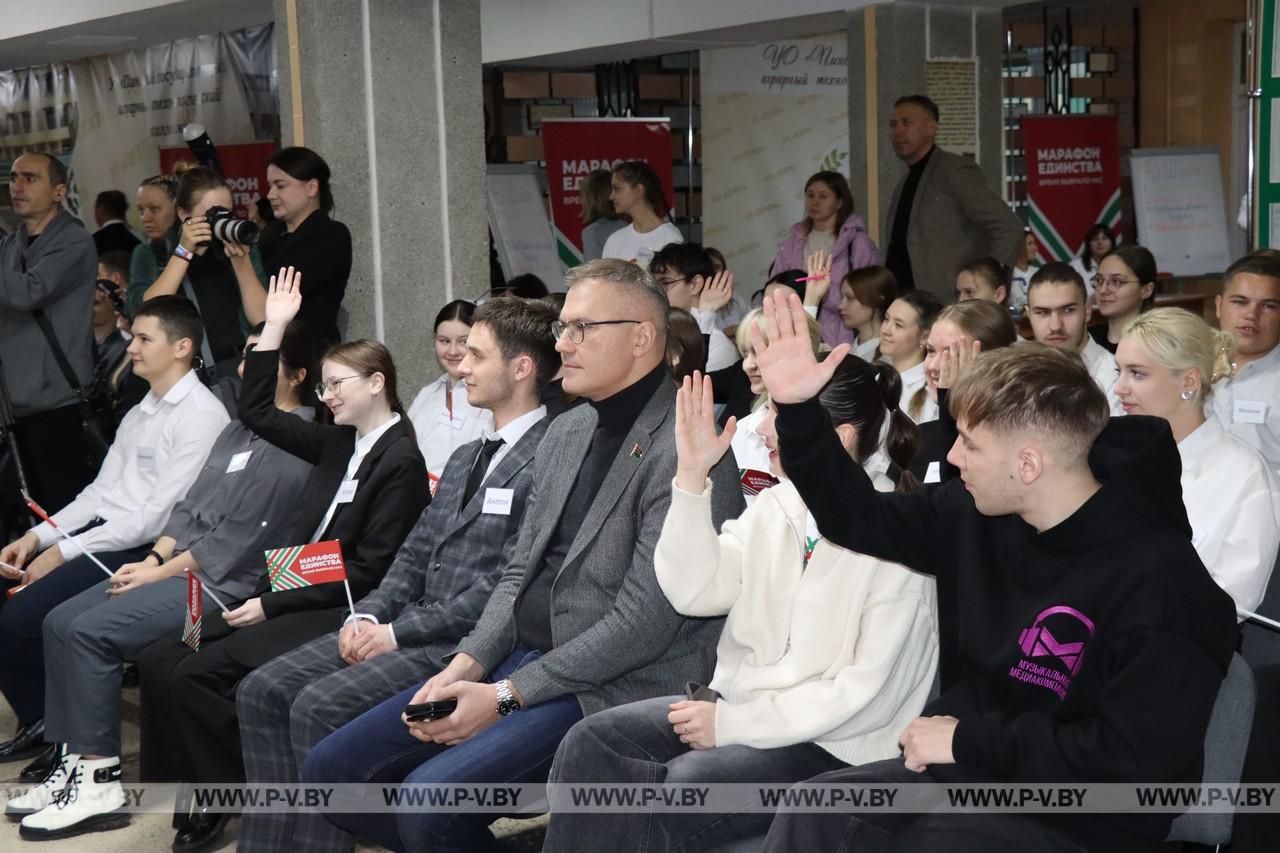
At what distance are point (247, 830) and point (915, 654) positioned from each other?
63.4 inches

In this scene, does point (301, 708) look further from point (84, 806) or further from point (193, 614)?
point (84, 806)

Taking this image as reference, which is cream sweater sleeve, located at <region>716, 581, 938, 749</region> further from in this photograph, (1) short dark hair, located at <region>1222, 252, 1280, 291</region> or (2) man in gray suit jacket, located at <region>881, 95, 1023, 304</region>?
(2) man in gray suit jacket, located at <region>881, 95, 1023, 304</region>

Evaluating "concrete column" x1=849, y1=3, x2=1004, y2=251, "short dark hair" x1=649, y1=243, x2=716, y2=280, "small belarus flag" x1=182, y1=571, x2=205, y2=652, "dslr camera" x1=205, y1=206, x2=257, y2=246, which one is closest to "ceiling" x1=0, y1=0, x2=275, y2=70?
"dslr camera" x1=205, y1=206, x2=257, y2=246

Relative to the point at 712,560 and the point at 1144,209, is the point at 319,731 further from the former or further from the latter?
the point at 1144,209

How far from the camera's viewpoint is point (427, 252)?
5.40 metres

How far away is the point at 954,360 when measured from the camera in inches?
137

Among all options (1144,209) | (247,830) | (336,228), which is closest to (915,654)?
(247,830)

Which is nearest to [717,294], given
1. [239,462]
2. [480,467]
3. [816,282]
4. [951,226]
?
[816,282]

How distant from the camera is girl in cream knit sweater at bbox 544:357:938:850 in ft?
7.65

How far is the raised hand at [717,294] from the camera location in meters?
5.24

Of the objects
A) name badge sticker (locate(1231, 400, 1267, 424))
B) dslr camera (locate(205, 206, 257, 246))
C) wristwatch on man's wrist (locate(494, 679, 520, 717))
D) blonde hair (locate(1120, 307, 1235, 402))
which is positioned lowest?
wristwatch on man's wrist (locate(494, 679, 520, 717))

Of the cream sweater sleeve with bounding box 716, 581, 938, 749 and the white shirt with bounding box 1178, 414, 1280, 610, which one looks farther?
the white shirt with bounding box 1178, 414, 1280, 610

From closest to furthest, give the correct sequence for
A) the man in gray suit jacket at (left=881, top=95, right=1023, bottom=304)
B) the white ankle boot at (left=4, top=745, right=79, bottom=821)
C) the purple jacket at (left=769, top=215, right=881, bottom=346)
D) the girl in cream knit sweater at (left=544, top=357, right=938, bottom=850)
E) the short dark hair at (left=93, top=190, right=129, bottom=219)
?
the girl in cream knit sweater at (left=544, top=357, right=938, bottom=850)
the white ankle boot at (left=4, top=745, right=79, bottom=821)
the purple jacket at (left=769, top=215, right=881, bottom=346)
the man in gray suit jacket at (left=881, top=95, right=1023, bottom=304)
the short dark hair at (left=93, top=190, right=129, bottom=219)

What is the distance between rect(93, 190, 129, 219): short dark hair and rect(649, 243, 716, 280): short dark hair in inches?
165
